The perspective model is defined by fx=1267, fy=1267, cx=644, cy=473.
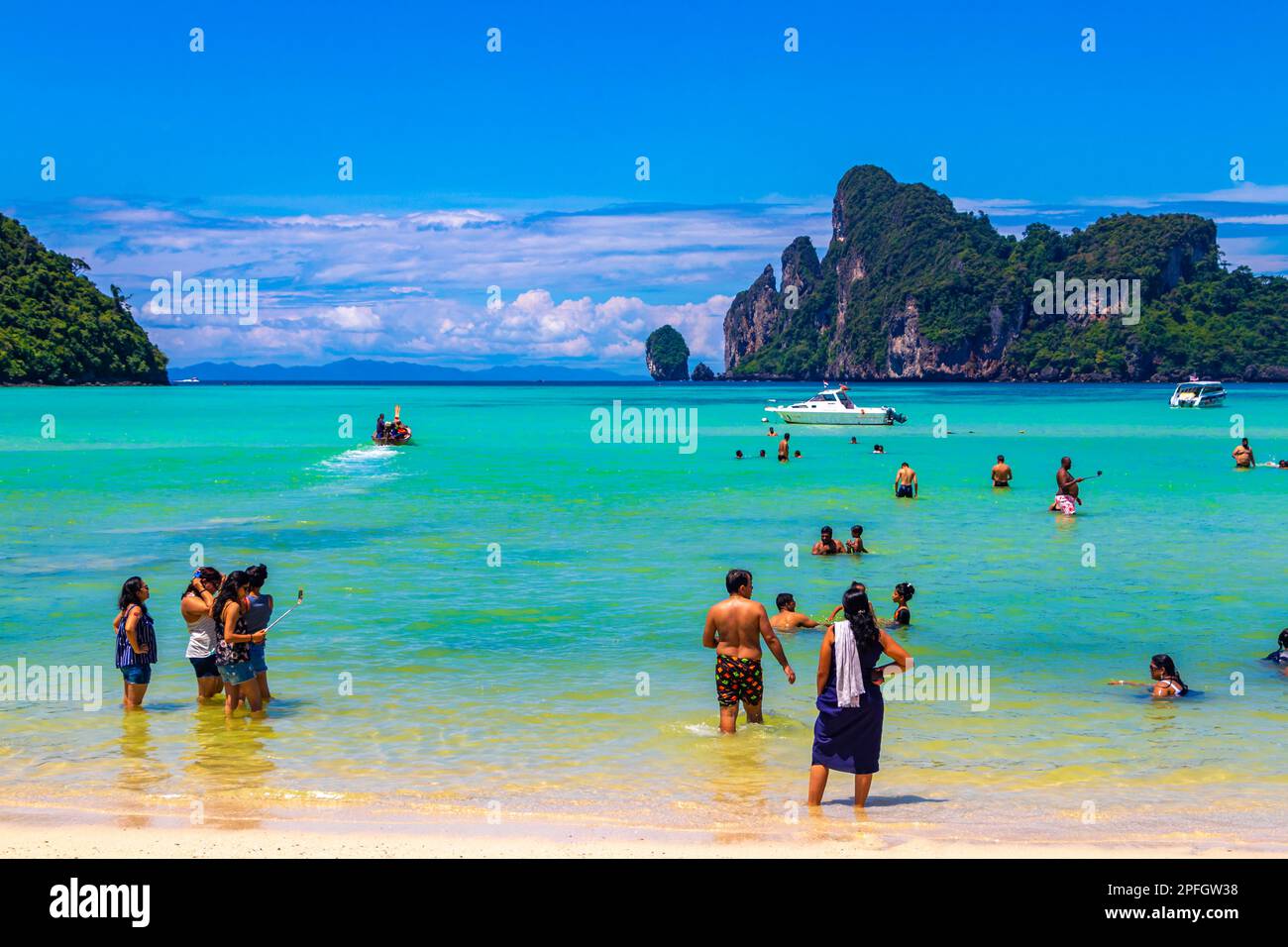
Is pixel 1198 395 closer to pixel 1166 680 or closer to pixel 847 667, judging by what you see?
pixel 1166 680

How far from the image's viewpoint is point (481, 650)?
17531 mm

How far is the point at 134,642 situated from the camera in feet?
43.5

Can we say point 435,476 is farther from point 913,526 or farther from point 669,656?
point 669,656

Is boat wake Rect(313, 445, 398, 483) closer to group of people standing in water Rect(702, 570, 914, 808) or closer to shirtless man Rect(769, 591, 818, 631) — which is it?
shirtless man Rect(769, 591, 818, 631)

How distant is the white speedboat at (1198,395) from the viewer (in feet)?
420

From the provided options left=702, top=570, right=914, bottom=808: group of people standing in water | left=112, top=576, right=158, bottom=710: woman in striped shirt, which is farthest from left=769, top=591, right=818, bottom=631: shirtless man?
left=112, top=576, right=158, bottom=710: woman in striped shirt

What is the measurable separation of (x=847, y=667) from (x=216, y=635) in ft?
23.6

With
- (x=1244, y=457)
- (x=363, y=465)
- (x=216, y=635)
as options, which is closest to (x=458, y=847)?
(x=216, y=635)

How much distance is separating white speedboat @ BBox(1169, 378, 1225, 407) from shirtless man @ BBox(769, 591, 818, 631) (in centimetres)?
12044

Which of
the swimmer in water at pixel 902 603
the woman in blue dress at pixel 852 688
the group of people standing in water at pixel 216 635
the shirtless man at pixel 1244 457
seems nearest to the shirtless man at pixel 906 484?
the shirtless man at pixel 1244 457

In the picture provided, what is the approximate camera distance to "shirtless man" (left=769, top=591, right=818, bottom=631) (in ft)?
55.3

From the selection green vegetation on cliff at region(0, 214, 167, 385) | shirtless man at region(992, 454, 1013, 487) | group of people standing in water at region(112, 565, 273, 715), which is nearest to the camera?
group of people standing in water at region(112, 565, 273, 715)
